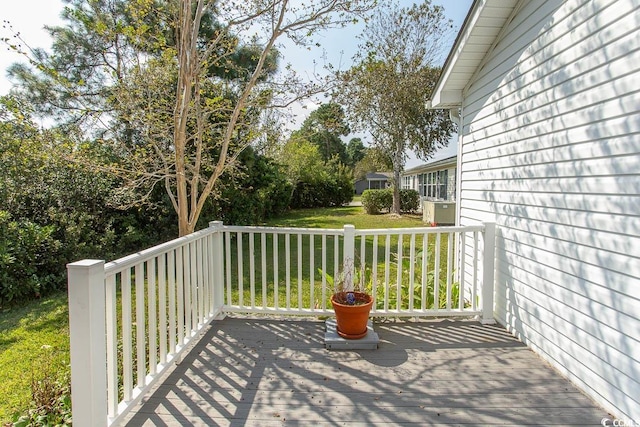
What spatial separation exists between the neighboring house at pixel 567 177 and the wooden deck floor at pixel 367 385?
298 millimetres

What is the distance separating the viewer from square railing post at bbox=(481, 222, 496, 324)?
354 centimetres

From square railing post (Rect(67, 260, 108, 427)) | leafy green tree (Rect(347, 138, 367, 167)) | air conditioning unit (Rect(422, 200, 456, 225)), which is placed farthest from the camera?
leafy green tree (Rect(347, 138, 367, 167))

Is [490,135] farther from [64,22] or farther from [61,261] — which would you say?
[64,22]

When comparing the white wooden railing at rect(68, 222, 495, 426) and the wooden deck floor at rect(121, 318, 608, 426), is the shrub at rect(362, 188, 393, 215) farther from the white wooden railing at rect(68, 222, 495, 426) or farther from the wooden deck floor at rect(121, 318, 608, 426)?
the wooden deck floor at rect(121, 318, 608, 426)

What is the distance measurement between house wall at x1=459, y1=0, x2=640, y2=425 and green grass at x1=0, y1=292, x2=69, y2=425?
148 inches

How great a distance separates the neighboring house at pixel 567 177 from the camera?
2.07 meters

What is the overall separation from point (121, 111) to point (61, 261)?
316 centimetres

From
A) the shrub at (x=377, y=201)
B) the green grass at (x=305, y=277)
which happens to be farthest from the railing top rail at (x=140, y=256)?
the shrub at (x=377, y=201)

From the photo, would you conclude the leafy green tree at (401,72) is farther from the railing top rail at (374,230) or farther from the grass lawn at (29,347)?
the grass lawn at (29,347)

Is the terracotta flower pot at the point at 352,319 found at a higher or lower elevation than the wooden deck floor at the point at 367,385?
higher

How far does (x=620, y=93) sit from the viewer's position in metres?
2.10

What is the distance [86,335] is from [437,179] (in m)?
16.4

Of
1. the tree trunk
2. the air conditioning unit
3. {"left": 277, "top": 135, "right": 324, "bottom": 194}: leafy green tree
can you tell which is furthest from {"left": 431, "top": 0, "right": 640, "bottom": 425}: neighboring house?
{"left": 277, "top": 135, "right": 324, "bottom": 194}: leafy green tree

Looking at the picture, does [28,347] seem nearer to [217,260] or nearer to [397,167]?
[217,260]
